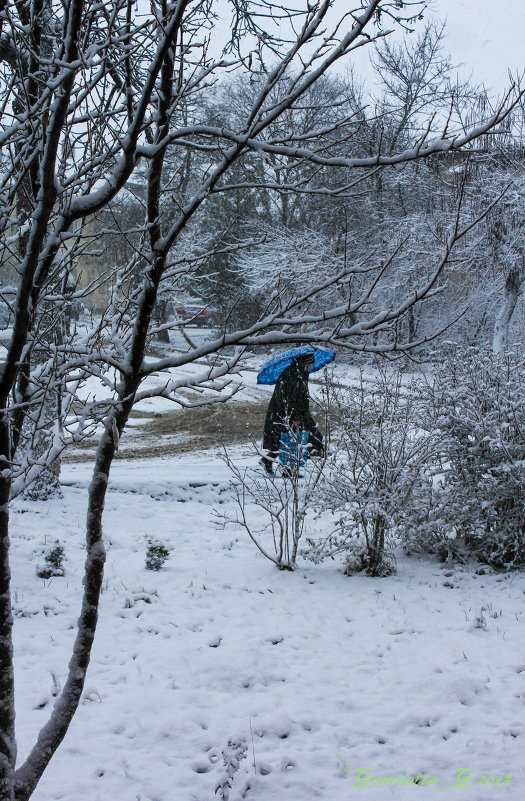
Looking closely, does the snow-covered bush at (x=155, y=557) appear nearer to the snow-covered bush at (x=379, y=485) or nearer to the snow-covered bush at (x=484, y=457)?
the snow-covered bush at (x=379, y=485)

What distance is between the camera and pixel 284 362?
28.6ft

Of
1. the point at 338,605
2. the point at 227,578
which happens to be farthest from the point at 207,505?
the point at 338,605

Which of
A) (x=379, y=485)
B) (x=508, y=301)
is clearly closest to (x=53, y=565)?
(x=379, y=485)

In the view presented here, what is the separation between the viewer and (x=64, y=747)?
3145 millimetres

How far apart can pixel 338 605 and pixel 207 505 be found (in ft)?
10.9

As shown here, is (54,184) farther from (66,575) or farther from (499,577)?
(499,577)

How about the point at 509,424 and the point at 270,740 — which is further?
the point at 509,424

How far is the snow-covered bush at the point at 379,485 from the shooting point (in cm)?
545

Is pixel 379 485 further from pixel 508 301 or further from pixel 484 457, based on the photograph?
pixel 508 301

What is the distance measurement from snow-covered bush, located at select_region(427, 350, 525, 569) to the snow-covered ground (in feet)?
1.18

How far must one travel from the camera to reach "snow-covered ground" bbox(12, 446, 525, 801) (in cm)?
298

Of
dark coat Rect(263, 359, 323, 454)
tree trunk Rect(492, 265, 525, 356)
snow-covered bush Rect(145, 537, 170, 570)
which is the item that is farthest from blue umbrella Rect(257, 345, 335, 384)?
tree trunk Rect(492, 265, 525, 356)

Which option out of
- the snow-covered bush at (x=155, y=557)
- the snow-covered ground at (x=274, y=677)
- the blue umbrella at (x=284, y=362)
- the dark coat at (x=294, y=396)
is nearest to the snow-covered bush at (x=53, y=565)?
the snow-covered ground at (x=274, y=677)

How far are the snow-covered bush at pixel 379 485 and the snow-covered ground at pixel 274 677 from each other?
0.26 m
